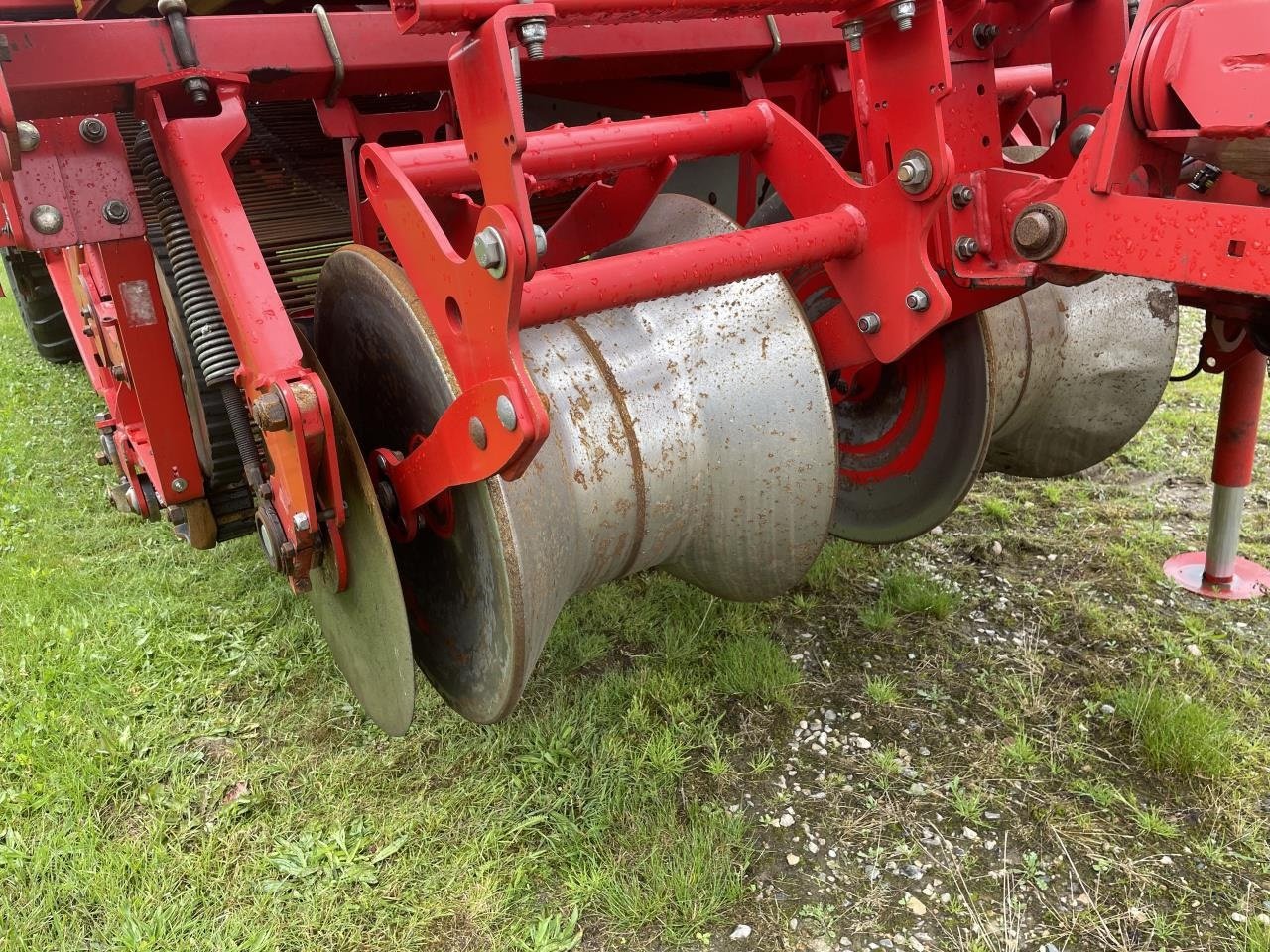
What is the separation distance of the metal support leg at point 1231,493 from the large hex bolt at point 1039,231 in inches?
55.3

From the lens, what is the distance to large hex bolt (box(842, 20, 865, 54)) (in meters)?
1.89

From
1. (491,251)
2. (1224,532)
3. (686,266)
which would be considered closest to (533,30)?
(491,251)

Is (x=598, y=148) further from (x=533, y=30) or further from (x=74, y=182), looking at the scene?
(x=74, y=182)

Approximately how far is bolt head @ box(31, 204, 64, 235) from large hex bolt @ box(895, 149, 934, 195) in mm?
1678

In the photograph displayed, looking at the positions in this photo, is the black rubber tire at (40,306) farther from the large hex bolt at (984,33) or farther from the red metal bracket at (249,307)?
the large hex bolt at (984,33)

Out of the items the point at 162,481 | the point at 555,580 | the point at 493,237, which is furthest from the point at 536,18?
the point at 162,481

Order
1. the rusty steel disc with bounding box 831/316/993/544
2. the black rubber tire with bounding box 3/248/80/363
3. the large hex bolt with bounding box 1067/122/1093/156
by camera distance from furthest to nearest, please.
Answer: the black rubber tire with bounding box 3/248/80/363, the rusty steel disc with bounding box 831/316/993/544, the large hex bolt with bounding box 1067/122/1093/156

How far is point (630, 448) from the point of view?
1978 millimetres

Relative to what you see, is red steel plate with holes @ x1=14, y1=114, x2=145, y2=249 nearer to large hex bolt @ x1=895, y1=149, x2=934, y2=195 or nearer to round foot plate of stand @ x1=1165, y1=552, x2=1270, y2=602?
large hex bolt @ x1=895, y1=149, x2=934, y2=195

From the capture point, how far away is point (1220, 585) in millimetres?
3039

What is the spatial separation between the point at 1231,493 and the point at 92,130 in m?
3.22

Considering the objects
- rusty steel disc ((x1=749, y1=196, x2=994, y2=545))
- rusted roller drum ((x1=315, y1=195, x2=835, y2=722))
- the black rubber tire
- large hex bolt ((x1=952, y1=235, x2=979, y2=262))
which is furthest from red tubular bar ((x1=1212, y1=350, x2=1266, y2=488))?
the black rubber tire

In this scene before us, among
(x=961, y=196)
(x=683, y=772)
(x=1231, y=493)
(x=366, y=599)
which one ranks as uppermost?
(x=961, y=196)

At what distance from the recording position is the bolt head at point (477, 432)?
61.9 inches
